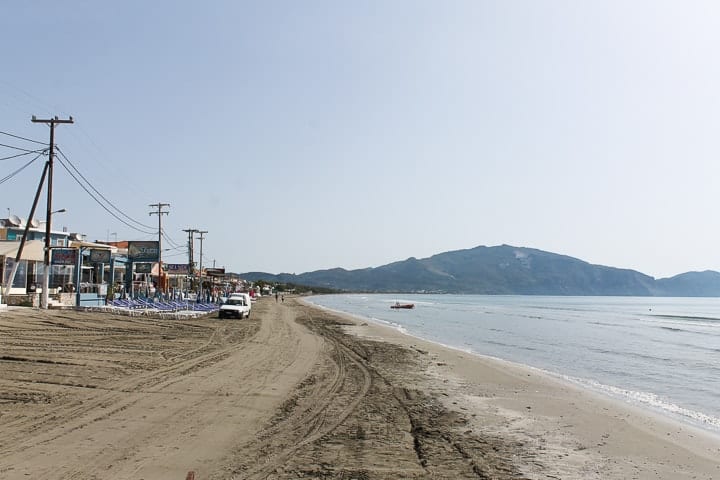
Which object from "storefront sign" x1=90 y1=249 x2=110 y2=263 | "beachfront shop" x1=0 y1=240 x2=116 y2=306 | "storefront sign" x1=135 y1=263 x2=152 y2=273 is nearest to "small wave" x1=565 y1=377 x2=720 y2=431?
"beachfront shop" x1=0 y1=240 x2=116 y2=306

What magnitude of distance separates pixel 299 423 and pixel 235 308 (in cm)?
3036

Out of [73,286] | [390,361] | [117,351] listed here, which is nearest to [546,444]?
[390,361]

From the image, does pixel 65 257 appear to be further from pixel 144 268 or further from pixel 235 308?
pixel 144 268

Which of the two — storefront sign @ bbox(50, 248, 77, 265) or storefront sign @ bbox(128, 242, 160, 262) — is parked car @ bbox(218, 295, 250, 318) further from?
storefront sign @ bbox(50, 248, 77, 265)

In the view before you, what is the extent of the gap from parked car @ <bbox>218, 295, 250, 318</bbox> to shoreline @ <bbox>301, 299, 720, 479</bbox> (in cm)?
2324

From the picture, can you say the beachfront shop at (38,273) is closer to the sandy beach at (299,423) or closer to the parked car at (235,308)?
the parked car at (235,308)

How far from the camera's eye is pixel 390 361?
19438 mm

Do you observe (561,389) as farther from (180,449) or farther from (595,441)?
(180,449)

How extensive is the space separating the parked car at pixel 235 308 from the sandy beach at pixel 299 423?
20217 mm

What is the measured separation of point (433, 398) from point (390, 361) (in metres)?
6.82

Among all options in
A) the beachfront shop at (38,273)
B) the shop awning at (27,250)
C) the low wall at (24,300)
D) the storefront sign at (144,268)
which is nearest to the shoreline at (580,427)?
the low wall at (24,300)

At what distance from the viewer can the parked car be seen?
38094 millimetres

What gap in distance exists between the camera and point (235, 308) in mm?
38500

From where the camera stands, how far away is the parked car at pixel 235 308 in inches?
1500
